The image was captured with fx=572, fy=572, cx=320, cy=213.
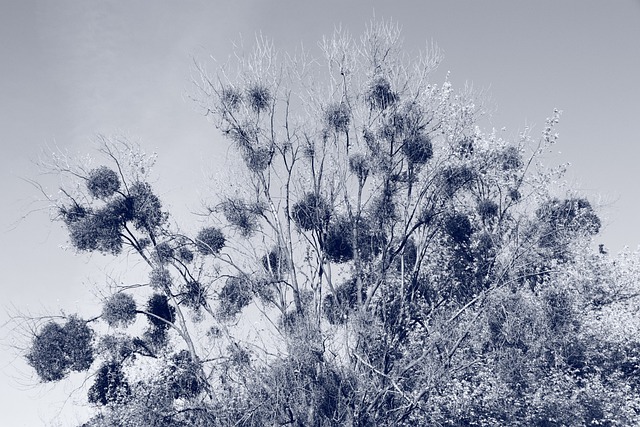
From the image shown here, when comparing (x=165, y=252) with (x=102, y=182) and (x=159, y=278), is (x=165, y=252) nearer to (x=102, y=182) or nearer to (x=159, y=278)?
(x=159, y=278)

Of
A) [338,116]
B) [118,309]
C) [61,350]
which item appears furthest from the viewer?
[338,116]

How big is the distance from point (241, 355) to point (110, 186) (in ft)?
16.1

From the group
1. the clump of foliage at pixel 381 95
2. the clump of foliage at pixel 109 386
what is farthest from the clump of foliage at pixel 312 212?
the clump of foliage at pixel 109 386

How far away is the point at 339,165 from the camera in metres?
13.1

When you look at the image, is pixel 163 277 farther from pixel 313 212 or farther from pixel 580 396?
pixel 580 396

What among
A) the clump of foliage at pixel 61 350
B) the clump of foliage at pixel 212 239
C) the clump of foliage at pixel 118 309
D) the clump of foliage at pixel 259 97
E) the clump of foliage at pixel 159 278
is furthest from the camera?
the clump of foliage at pixel 159 278

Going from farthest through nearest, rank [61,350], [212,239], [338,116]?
1. [212,239]
2. [338,116]
3. [61,350]

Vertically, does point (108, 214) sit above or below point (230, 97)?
below

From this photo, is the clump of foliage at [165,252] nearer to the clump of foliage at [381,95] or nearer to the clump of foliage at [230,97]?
the clump of foliage at [230,97]

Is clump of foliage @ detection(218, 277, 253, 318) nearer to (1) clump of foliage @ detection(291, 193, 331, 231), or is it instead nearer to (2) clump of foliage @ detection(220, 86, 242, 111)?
(1) clump of foliage @ detection(291, 193, 331, 231)

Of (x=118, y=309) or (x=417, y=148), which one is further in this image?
(x=417, y=148)

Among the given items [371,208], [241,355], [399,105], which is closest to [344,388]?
[241,355]

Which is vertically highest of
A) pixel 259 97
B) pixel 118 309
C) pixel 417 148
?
pixel 259 97

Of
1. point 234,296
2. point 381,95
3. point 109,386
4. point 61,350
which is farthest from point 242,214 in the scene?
point 109,386
